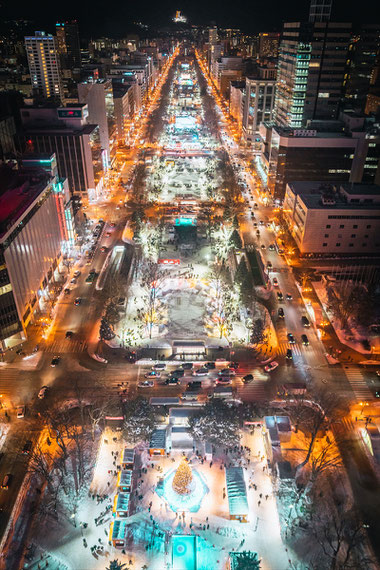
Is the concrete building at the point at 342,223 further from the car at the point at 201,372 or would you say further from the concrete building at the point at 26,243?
the concrete building at the point at 26,243

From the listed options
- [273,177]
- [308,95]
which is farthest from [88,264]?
[308,95]

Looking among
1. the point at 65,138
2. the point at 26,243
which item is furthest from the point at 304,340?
the point at 65,138

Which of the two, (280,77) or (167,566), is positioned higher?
(280,77)

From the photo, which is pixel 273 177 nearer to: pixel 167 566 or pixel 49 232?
pixel 49 232

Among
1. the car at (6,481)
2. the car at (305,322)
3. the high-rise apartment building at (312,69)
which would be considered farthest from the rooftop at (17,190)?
the high-rise apartment building at (312,69)

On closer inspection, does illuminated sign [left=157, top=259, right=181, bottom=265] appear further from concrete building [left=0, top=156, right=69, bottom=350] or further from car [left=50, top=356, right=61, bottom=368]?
car [left=50, top=356, right=61, bottom=368]

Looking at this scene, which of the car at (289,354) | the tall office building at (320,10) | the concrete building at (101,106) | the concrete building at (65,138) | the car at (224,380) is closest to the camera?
the car at (224,380)

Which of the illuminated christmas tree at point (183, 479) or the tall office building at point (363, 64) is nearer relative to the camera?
the illuminated christmas tree at point (183, 479)
